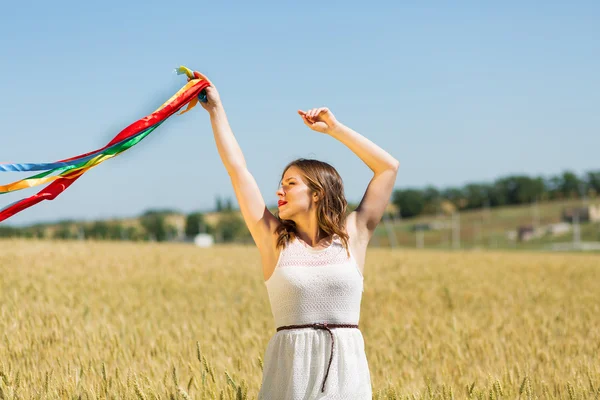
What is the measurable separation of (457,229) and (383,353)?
130927mm

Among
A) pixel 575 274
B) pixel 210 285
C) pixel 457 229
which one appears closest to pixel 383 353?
pixel 210 285

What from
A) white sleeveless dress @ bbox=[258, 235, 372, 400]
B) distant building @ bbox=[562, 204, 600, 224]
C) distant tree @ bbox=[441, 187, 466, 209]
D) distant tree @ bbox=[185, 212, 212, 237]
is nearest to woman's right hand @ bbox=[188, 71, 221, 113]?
white sleeveless dress @ bbox=[258, 235, 372, 400]

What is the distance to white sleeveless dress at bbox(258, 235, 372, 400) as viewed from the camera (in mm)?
2955

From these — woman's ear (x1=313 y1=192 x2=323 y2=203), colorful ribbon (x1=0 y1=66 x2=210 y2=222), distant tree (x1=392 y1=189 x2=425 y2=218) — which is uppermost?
distant tree (x1=392 y1=189 x2=425 y2=218)

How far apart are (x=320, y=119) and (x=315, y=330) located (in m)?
1.06

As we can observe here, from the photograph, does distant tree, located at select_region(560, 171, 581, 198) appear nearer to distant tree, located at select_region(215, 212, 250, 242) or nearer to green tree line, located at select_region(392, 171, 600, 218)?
green tree line, located at select_region(392, 171, 600, 218)

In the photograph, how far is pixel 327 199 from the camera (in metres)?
3.13

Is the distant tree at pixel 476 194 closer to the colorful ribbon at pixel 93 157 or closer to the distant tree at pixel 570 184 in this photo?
the distant tree at pixel 570 184

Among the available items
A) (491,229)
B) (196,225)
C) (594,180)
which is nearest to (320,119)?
(196,225)

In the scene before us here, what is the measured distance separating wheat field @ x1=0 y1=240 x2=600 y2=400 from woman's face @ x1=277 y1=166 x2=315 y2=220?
946mm

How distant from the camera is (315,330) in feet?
9.86

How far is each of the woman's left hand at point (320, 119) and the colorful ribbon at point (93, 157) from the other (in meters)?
0.54

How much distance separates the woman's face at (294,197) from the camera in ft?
10.2

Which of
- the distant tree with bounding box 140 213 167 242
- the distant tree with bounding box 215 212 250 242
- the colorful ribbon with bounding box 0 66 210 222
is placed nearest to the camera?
the colorful ribbon with bounding box 0 66 210 222
